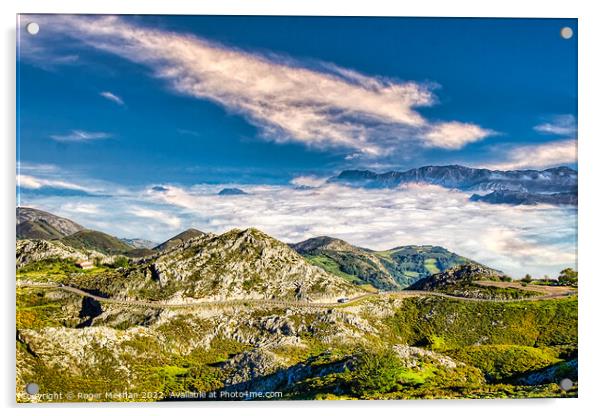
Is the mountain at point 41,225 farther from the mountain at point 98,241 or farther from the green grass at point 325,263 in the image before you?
the green grass at point 325,263

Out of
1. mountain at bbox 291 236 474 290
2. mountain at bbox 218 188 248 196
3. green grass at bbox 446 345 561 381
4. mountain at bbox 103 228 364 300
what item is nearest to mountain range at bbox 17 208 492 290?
mountain at bbox 291 236 474 290

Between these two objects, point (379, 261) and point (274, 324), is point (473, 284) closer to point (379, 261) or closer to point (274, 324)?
point (379, 261)

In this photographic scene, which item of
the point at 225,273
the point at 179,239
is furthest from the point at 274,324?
the point at 179,239

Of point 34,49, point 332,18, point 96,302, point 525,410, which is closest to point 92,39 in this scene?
point 34,49

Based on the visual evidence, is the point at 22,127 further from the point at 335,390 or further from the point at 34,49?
the point at 335,390

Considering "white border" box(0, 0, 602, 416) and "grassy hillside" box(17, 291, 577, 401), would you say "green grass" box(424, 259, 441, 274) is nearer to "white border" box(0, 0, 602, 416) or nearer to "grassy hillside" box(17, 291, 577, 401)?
"grassy hillside" box(17, 291, 577, 401)

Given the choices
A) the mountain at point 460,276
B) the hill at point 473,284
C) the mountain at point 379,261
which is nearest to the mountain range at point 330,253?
the mountain at point 379,261
